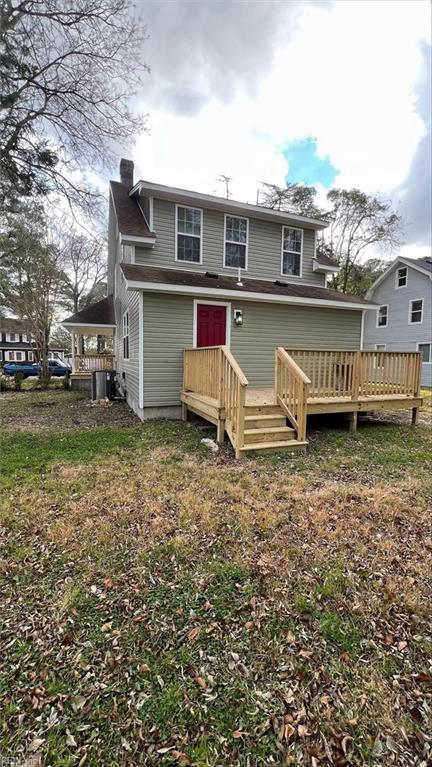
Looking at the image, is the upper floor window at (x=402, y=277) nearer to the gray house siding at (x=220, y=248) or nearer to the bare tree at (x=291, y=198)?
the bare tree at (x=291, y=198)

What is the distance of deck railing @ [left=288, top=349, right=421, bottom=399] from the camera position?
6.93 meters

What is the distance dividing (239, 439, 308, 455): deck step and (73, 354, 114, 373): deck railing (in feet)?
39.8

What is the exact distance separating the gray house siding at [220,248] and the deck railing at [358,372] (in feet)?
14.3

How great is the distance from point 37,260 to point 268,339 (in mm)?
14883

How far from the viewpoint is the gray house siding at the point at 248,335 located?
8.20 metres

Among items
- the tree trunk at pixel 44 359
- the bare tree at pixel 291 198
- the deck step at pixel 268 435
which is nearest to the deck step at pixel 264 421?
the deck step at pixel 268 435

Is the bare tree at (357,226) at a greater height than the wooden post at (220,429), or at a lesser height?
greater

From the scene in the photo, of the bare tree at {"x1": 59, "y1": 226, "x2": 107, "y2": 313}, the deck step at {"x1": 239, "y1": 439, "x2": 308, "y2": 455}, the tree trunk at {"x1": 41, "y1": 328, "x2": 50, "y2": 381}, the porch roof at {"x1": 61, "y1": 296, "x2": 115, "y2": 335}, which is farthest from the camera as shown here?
the bare tree at {"x1": 59, "y1": 226, "x2": 107, "y2": 313}

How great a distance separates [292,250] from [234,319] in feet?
12.2

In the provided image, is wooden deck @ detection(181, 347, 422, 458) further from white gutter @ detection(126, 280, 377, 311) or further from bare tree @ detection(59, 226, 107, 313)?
bare tree @ detection(59, 226, 107, 313)

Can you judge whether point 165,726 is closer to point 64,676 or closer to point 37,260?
point 64,676

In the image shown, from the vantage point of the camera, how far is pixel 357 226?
23469 mm

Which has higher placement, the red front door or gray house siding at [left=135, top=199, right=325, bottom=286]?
gray house siding at [left=135, top=199, right=325, bottom=286]

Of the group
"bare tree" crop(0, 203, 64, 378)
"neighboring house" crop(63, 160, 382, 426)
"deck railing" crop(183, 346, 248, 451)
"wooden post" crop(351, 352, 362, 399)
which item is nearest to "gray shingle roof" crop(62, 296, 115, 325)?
"neighboring house" crop(63, 160, 382, 426)
